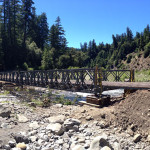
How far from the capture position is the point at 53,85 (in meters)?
14.8

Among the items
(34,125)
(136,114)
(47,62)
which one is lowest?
(34,125)

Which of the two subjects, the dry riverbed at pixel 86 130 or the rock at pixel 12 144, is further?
the dry riverbed at pixel 86 130

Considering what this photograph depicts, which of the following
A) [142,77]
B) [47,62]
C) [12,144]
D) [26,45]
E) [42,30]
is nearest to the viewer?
[12,144]

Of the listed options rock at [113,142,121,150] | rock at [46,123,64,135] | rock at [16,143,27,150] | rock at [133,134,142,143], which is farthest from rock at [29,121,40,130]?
rock at [133,134,142,143]

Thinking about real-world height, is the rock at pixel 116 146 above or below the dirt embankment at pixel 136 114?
below

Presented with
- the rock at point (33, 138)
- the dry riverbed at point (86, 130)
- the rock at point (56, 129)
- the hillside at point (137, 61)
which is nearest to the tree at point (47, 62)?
the dry riverbed at point (86, 130)

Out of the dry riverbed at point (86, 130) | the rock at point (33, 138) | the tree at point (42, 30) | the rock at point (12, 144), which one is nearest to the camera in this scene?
the rock at point (12, 144)

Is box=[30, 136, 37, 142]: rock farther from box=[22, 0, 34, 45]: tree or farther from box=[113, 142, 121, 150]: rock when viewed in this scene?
box=[22, 0, 34, 45]: tree

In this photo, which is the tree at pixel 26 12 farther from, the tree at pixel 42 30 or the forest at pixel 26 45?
the tree at pixel 42 30

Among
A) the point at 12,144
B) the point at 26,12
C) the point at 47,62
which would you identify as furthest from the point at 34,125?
the point at 26,12

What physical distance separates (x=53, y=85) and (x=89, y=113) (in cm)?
670

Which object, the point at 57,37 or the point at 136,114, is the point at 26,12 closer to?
the point at 57,37

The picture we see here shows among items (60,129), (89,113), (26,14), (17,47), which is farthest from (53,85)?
(26,14)

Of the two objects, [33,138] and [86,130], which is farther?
[86,130]
